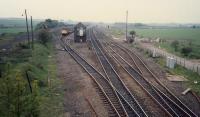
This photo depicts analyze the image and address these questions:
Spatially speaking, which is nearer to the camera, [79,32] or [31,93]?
[31,93]

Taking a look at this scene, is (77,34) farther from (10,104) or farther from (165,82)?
(10,104)

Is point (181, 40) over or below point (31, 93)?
below

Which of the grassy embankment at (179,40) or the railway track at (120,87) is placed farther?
the grassy embankment at (179,40)

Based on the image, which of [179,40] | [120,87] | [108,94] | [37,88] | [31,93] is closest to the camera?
[31,93]

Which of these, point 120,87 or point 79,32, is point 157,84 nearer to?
point 120,87

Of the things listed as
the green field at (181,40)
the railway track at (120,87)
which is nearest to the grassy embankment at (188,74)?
the railway track at (120,87)

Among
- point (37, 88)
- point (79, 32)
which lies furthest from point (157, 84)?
point (79, 32)

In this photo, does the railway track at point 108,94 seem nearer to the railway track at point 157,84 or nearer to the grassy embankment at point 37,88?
the grassy embankment at point 37,88

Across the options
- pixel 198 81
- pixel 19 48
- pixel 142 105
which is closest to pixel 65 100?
pixel 142 105

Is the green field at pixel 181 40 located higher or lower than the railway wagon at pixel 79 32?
lower

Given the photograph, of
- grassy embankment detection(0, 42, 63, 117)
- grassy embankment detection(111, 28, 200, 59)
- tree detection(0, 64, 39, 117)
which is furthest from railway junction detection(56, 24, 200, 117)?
grassy embankment detection(111, 28, 200, 59)

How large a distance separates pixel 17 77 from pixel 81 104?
6.61 m

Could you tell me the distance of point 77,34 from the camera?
189 feet

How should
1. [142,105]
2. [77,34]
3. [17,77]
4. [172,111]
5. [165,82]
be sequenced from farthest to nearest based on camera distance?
[77,34]
[165,82]
[142,105]
[172,111]
[17,77]
